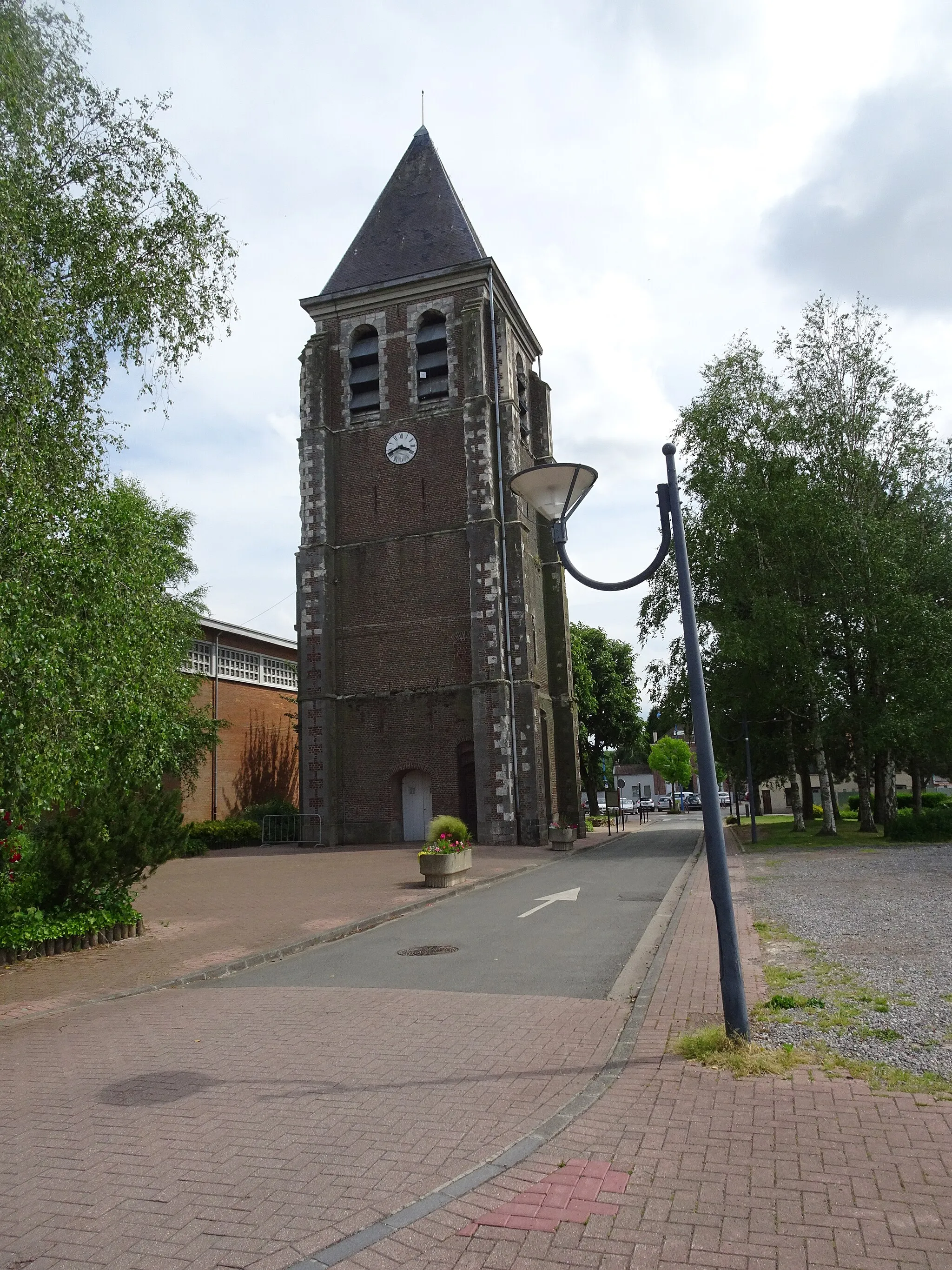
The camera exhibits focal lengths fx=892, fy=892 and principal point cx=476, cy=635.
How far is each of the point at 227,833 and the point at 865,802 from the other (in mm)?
21980

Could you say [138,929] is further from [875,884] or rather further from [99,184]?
[875,884]

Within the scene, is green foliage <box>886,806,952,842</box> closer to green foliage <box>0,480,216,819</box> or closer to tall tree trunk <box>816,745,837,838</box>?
tall tree trunk <box>816,745,837,838</box>

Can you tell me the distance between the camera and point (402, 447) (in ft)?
105

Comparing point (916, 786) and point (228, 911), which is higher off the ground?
point (916, 786)

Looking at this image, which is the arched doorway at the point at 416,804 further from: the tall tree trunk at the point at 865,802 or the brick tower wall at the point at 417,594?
the tall tree trunk at the point at 865,802

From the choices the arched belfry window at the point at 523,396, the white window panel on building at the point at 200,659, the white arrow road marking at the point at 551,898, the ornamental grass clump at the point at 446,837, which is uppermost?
the arched belfry window at the point at 523,396

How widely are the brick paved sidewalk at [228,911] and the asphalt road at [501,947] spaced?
823 mm

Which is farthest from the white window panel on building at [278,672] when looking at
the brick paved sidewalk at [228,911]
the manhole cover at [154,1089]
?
the manhole cover at [154,1089]

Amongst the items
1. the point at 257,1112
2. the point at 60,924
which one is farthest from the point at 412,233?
the point at 257,1112

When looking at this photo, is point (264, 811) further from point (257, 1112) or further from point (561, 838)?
point (257, 1112)

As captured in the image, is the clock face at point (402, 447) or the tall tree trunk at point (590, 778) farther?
the tall tree trunk at point (590, 778)

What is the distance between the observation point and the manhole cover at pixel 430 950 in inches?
399

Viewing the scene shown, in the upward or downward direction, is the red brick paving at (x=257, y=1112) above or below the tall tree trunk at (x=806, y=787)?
below

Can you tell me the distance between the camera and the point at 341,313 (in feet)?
111
